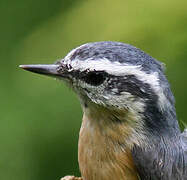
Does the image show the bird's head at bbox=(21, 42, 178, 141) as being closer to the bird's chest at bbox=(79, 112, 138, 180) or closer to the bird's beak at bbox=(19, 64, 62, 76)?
the bird's beak at bbox=(19, 64, 62, 76)

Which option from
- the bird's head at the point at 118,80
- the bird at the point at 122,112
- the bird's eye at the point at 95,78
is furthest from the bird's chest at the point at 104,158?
the bird's eye at the point at 95,78

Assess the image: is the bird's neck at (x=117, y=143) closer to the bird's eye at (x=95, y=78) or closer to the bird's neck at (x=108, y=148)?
the bird's neck at (x=108, y=148)

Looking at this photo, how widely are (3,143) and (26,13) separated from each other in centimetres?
203

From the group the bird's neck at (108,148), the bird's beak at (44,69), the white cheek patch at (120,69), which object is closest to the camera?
the white cheek patch at (120,69)

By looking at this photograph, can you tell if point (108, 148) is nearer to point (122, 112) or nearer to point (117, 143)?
point (117, 143)

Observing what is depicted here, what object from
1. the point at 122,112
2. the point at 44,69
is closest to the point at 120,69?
the point at 122,112

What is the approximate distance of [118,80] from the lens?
5027 mm

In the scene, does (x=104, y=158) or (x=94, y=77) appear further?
(x=104, y=158)

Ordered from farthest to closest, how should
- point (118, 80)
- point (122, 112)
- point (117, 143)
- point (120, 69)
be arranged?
1. point (117, 143)
2. point (122, 112)
3. point (118, 80)
4. point (120, 69)

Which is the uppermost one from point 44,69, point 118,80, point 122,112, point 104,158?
point 44,69

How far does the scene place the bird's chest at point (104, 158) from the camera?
17.5 ft

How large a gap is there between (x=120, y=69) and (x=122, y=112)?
0.48 m

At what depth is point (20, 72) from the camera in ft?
24.9

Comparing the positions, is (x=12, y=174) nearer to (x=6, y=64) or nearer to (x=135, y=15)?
(x=6, y=64)
